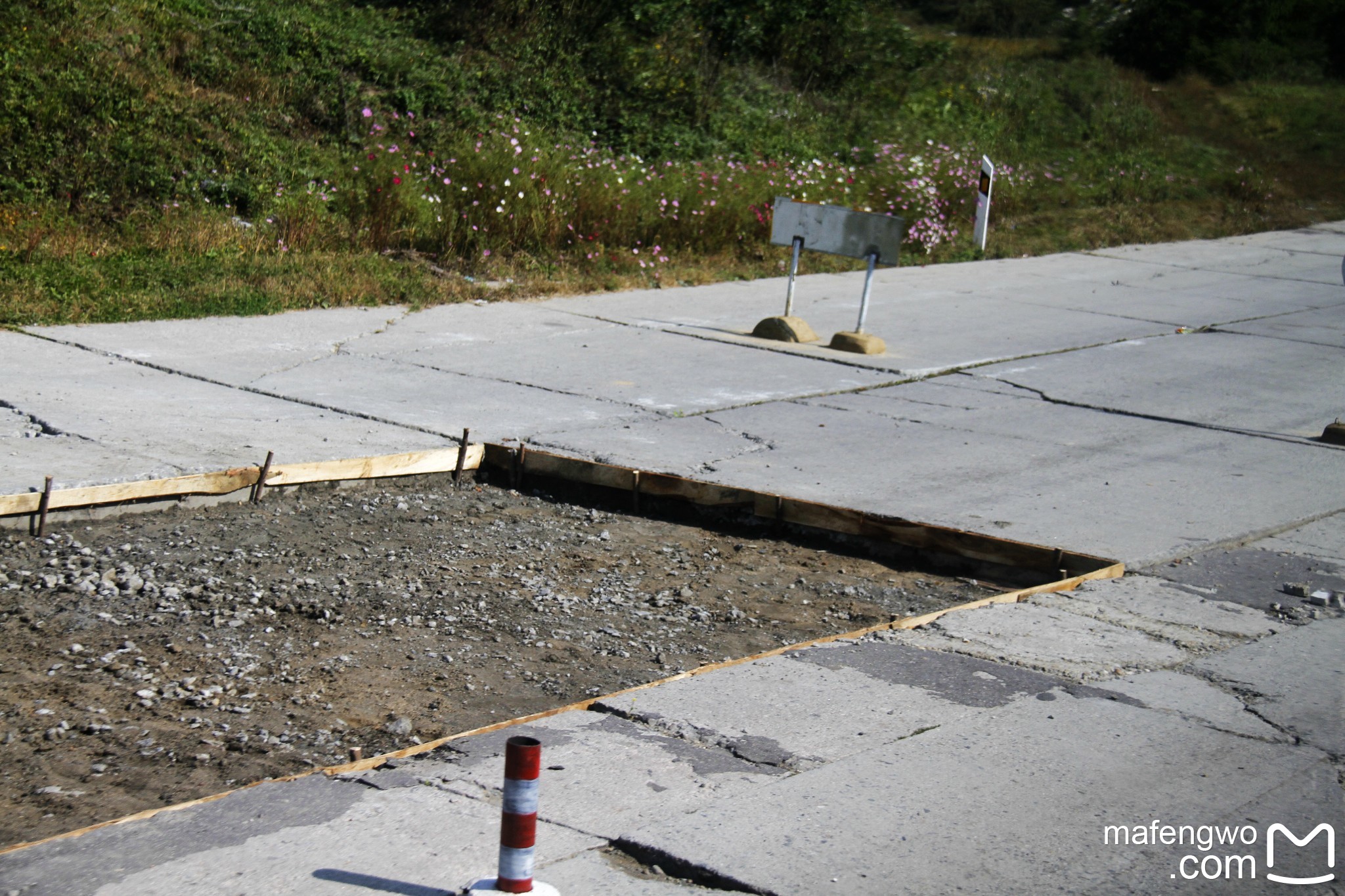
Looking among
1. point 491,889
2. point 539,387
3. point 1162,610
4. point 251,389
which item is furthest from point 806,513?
point 491,889

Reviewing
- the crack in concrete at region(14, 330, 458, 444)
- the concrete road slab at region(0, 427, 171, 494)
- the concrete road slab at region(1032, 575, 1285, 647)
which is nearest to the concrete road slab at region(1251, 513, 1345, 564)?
the concrete road slab at region(1032, 575, 1285, 647)

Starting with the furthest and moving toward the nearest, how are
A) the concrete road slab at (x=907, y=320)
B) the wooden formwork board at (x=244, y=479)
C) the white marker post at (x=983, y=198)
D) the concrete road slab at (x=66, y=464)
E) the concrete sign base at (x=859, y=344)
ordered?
the white marker post at (x=983, y=198)
the concrete road slab at (x=907, y=320)
the concrete sign base at (x=859, y=344)
the concrete road slab at (x=66, y=464)
the wooden formwork board at (x=244, y=479)

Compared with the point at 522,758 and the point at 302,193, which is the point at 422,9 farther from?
the point at 522,758

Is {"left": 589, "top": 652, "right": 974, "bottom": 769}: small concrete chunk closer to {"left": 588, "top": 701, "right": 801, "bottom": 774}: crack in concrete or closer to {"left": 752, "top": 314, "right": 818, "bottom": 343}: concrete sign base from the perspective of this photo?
{"left": 588, "top": 701, "right": 801, "bottom": 774}: crack in concrete

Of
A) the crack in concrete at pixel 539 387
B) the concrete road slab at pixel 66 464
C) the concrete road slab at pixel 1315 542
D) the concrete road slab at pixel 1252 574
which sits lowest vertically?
the concrete road slab at pixel 66 464

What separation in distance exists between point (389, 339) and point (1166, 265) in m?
11.1

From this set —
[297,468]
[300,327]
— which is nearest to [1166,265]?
[300,327]

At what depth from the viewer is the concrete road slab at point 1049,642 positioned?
4.59 m

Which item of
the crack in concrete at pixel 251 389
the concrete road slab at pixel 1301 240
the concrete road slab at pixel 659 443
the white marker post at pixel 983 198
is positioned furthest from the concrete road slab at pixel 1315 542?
the concrete road slab at pixel 1301 240

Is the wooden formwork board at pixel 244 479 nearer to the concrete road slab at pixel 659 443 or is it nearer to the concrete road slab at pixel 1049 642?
the concrete road slab at pixel 659 443

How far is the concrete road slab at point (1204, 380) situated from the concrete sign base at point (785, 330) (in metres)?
1.39

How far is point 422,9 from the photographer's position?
18.2m

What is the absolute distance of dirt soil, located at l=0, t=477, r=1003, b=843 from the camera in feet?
12.6

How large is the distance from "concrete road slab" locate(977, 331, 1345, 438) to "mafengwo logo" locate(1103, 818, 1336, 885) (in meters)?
5.71
